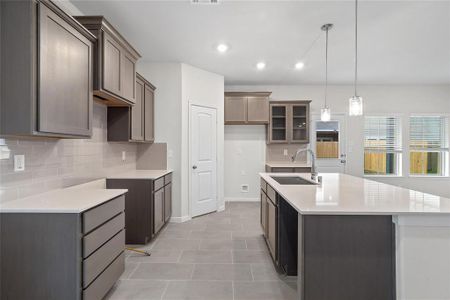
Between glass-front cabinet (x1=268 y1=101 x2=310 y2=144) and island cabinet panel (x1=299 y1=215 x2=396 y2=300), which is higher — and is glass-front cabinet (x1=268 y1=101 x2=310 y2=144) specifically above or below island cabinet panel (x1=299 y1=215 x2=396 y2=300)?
above

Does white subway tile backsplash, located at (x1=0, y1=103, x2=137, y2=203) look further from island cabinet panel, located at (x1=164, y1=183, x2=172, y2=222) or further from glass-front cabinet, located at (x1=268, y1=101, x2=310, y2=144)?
glass-front cabinet, located at (x1=268, y1=101, x2=310, y2=144)

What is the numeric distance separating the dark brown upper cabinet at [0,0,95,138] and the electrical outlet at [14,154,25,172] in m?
0.31

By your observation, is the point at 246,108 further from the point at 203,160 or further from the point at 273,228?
the point at 273,228

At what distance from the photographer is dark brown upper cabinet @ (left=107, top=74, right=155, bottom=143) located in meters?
3.24

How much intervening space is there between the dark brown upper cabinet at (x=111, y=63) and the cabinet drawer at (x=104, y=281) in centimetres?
156

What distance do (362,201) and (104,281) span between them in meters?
2.03

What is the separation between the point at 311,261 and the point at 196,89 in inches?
141

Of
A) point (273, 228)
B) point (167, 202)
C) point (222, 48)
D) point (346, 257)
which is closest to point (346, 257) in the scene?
point (346, 257)

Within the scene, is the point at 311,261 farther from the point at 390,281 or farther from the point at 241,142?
the point at 241,142

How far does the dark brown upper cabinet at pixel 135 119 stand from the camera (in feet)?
10.6

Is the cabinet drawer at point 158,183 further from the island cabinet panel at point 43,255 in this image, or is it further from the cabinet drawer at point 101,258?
the island cabinet panel at point 43,255

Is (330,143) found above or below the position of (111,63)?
below

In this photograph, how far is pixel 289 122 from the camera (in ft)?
18.0

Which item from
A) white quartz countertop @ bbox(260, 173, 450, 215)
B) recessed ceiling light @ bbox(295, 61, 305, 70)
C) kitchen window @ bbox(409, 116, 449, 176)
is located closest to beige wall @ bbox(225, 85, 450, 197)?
kitchen window @ bbox(409, 116, 449, 176)
